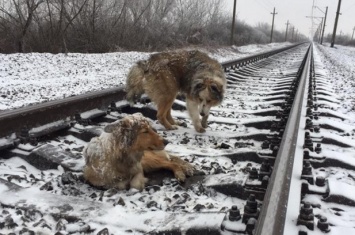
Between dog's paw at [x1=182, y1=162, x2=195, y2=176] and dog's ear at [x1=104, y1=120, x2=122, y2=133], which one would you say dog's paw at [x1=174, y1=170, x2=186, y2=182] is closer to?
dog's paw at [x1=182, y1=162, x2=195, y2=176]

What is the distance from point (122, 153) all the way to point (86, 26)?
757 inches

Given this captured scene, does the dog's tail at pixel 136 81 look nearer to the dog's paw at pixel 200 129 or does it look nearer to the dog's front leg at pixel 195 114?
the dog's front leg at pixel 195 114

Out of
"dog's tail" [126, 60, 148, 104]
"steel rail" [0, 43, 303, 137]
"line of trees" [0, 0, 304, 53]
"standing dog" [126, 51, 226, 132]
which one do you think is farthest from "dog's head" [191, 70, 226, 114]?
"line of trees" [0, 0, 304, 53]

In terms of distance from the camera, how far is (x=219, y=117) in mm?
6203

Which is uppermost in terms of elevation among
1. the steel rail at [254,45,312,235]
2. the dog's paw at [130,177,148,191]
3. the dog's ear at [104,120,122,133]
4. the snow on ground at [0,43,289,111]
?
the dog's ear at [104,120,122,133]

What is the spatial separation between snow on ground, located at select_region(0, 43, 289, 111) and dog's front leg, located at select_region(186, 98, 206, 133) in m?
2.88

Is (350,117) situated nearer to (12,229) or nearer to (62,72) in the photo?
(12,229)

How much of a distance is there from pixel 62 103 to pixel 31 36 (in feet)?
47.9

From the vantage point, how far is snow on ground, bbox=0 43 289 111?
7.56 meters

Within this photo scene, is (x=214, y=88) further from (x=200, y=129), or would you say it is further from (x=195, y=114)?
(x=200, y=129)

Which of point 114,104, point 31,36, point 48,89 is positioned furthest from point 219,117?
point 31,36

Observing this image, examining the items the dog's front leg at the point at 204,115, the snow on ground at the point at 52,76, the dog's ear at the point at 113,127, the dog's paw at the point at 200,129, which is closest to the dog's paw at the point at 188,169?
the dog's ear at the point at 113,127

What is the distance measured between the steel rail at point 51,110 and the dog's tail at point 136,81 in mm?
378

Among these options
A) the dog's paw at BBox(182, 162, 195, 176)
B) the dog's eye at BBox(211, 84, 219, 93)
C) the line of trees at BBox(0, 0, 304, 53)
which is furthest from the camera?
the line of trees at BBox(0, 0, 304, 53)
